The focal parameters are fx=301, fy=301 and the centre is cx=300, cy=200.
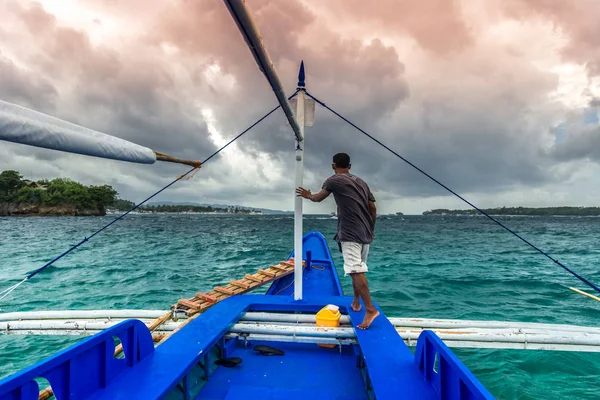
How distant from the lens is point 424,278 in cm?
1305

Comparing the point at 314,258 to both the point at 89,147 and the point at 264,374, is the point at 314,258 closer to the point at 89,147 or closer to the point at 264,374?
the point at 264,374

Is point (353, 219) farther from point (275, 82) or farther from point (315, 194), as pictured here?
point (275, 82)

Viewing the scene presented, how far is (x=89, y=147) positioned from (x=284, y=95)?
194 cm

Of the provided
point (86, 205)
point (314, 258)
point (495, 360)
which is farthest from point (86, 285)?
point (86, 205)

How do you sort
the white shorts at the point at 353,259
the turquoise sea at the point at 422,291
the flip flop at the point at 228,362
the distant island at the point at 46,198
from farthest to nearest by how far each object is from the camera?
the distant island at the point at 46,198
the turquoise sea at the point at 422,291
the white shorts at the point at 353,259
the flip flop at the point at 228,362

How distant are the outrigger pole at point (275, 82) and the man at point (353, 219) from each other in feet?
1.87

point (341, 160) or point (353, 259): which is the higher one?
point (341, 160)

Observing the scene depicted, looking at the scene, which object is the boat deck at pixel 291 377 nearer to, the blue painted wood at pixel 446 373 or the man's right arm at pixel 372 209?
Answer: the blue painted wood at pixel 446 373

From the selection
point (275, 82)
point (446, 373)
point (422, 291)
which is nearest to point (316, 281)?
point (446, 373)

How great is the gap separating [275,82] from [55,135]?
1.85 m

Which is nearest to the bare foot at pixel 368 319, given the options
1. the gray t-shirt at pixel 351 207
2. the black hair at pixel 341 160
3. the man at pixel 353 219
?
the man at pixel 353 219

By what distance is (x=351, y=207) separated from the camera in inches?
156

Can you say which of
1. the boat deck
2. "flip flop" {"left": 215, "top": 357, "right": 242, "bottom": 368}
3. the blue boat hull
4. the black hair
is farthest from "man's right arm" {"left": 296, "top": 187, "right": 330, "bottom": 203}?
"flip flop" {"left": 215, "top": 357, "right": 242, "bottom": 368}

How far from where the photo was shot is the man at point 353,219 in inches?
154
